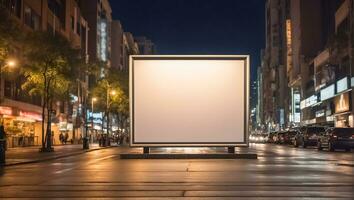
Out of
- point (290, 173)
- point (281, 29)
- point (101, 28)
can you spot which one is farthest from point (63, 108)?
point (281, 29)

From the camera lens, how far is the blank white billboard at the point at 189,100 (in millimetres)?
34531

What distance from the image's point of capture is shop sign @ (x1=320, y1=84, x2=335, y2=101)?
311ft

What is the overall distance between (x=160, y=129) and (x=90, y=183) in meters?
17.1

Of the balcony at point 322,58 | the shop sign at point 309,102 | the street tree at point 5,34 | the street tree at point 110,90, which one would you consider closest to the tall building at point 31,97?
the street tree at point 110,90

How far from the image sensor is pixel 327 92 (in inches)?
3930

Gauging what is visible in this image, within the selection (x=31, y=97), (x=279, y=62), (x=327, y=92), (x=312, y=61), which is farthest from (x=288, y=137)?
(x=279, y=62)

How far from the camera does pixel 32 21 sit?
7088cm

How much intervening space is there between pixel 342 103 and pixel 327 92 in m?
12.1

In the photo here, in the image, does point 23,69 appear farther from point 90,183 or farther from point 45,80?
point 90,183

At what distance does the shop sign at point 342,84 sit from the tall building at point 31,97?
110 feet

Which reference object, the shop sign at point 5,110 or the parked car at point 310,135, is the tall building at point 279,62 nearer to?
the parked car at point 310,135

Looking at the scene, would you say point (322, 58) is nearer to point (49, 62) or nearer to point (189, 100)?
point (49, 62)

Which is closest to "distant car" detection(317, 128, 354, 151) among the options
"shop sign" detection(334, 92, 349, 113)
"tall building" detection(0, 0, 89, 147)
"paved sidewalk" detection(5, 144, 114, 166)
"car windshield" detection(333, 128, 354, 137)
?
"car windshield" detection(333, 128, 354, 137)

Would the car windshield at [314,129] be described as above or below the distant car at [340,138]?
above
